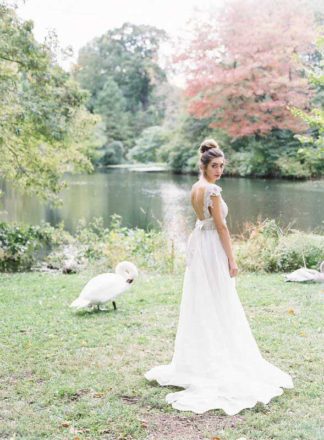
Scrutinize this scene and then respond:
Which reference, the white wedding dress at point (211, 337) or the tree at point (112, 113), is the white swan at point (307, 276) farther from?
the tree at point (112, 113)

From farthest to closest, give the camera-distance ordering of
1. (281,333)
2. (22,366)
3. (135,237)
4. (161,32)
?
(161,32) → (135,237) → (281,333) → (22,366)

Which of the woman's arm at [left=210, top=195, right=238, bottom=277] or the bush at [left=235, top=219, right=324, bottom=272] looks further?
the bush at [left=235, top=219, right=324, bottom=272]

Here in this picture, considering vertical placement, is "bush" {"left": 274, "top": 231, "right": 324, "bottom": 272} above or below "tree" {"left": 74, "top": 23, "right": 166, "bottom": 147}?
below

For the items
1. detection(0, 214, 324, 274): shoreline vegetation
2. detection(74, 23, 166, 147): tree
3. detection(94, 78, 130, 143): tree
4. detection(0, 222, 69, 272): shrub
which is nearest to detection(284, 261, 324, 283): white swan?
detection(0, 214, 324, 274): shoreline vegetation

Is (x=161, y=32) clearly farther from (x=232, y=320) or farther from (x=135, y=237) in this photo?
(x=232, y=320)

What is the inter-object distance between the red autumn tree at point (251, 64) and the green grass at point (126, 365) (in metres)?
22.5

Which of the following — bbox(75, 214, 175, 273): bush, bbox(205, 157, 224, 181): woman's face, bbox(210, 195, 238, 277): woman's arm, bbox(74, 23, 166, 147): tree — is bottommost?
bbox(75, 214, 175, 273): bush

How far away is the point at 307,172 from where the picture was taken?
1168 inches

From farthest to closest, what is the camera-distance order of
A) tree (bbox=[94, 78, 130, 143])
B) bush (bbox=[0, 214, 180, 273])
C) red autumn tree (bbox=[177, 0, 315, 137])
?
tree (bbox=[94, 78, 130, 143])
red autumn tree (bbox=[177, 0, 315, 137])
bush (bbox=[0, 214, 180, 273])

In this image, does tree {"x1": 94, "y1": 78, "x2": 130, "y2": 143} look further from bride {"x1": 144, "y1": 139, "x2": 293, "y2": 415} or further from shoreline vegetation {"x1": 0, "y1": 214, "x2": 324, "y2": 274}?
bride {"x1": 144, "y1": 139, "x2": 293, "y2": 415}

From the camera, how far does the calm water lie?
1745 cm

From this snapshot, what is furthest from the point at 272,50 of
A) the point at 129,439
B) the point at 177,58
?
the point at 129,439

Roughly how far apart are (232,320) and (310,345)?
1.39 m

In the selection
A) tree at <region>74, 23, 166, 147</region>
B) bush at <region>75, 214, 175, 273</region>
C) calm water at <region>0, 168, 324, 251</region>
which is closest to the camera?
bush at <region>75, 214, 175, 273</region>
